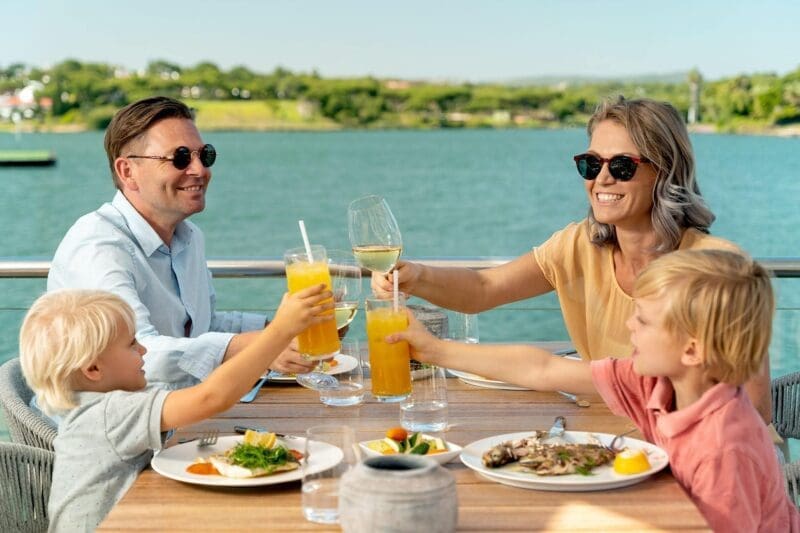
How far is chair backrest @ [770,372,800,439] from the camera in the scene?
11.0 ft

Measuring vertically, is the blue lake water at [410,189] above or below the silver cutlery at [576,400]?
below

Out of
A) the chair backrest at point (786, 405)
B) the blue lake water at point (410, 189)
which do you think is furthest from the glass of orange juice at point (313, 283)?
the blue lake water at point (410, 189)

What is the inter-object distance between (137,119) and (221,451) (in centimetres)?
149

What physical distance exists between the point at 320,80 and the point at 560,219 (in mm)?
12789

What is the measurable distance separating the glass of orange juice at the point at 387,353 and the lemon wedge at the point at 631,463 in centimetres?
56

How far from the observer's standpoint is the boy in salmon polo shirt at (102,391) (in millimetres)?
2266

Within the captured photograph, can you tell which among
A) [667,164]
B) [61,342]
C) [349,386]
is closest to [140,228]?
[349,386]

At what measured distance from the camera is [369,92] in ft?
180

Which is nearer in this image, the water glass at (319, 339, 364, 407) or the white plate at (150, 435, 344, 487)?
the white plate at (150, 435, 344, 487)

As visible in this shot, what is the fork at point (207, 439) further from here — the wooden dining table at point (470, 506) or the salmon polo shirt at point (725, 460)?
the salmon polo shirt at point (725, 460)

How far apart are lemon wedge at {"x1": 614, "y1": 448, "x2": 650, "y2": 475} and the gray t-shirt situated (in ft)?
2.85

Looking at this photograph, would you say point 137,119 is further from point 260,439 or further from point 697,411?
point 697,411

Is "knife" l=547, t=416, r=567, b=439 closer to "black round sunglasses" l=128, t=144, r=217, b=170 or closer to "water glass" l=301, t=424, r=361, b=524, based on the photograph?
"water glass" l=301, t=424, r=361, b=524

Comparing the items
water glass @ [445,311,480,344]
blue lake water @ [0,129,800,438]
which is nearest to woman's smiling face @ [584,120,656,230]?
water glass @ [445,311,480,344]
